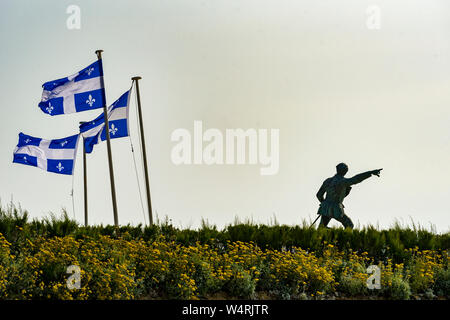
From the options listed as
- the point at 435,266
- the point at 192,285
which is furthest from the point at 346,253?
the point at 192,285

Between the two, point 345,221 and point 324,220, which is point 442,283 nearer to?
point 345,221

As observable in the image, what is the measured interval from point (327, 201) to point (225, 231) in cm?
323

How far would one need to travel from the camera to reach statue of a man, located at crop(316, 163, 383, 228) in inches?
664

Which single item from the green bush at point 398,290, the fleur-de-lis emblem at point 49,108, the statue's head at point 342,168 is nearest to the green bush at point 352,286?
the green bush at point 398,290

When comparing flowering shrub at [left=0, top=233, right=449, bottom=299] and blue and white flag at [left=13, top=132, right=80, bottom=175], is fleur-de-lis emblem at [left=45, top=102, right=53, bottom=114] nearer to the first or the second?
blue and white flag at [left=13, top=132, right=80, bottom=175]

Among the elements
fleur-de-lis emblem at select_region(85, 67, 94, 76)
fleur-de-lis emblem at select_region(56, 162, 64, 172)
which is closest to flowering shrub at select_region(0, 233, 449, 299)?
fleur-de-lis emblem at select_region(85, 67, 94, 76)

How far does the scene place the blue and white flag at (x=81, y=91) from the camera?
1912cm

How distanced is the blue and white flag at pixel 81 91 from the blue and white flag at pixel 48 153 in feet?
18.2

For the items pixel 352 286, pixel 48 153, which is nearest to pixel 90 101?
pixel 48 153

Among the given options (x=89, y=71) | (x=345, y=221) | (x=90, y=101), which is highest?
(x=89, y=71)

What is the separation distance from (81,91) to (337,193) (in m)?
7.81

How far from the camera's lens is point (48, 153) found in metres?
24.7

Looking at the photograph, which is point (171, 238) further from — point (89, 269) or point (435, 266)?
point (435, 266)

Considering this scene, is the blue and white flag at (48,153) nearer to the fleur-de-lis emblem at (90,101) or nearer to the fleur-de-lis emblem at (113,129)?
the fleur-de-lis emblem at (113,129)
